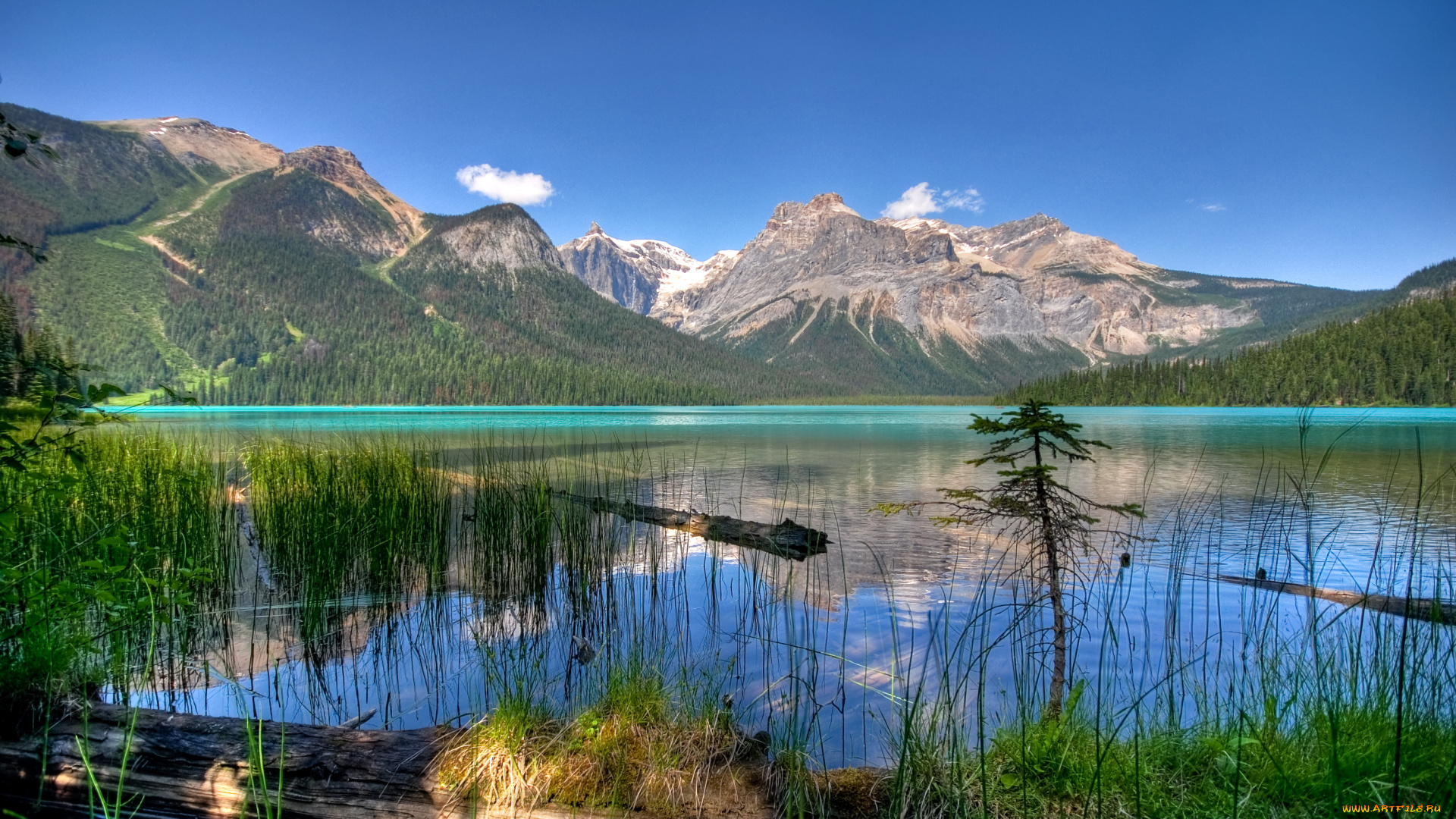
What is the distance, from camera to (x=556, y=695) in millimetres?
4805

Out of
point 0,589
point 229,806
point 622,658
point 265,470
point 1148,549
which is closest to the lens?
point 229,806

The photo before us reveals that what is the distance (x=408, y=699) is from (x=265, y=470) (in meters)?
8.87

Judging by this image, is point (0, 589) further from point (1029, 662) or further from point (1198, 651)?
point (1198, 651)

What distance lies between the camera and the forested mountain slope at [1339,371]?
88625 millimetres

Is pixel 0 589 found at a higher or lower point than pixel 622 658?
higher

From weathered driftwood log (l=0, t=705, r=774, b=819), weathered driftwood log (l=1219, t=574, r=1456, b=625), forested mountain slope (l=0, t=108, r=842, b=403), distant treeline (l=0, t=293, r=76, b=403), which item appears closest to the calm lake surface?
weathered driftwood log (l=1219, t=574, r=1456, b=625)

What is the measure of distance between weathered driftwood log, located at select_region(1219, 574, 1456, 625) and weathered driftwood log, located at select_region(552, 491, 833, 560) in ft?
15.9

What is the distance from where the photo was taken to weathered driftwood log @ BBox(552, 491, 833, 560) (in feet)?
28.7

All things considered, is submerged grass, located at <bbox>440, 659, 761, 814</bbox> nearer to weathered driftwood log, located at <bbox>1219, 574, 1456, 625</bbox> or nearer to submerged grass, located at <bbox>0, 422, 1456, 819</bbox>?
submerged grass, located at <bbox>0, 422, 1456, 819</bbox>

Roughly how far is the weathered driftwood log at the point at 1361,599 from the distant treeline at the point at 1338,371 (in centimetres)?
8031

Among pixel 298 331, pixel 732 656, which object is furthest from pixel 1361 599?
pixel 298 331

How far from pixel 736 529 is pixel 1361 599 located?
688 centimetres

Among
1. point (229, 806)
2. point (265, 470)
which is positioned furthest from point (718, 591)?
point (265, 470)

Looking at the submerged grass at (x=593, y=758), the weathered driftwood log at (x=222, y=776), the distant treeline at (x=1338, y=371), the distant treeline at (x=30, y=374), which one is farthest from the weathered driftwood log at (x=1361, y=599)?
the distant treeline at (x=1338, y=371)
